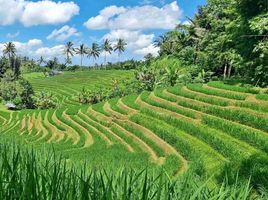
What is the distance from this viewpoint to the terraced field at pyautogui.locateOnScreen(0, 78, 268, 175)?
15466mm

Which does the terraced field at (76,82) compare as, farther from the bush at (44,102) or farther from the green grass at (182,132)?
the green grass at (182,132)

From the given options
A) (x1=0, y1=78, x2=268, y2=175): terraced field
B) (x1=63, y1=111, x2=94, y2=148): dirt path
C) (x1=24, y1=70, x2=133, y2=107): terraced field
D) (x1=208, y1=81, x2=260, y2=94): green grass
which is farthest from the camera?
(x1=24, y1=70, x2=133, y2=107): terraced field

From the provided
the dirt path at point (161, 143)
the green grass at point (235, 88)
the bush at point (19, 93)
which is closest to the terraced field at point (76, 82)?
the bush at point (19, 93)

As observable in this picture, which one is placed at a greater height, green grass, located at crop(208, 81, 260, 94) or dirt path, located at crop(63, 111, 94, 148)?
green grass, located at crop(208, 81, 260, 94)

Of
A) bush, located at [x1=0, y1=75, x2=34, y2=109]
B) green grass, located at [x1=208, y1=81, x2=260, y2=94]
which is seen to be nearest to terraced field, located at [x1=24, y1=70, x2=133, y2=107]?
bush, located at [x1=0, y1=75, x2=34, y2=109]

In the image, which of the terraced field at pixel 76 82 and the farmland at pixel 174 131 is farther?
the terraced field at pixel 76 82

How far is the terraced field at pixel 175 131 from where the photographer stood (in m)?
15.5

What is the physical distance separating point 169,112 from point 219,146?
866 cm

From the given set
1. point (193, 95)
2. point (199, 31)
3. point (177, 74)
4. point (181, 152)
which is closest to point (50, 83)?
point (199, 31)

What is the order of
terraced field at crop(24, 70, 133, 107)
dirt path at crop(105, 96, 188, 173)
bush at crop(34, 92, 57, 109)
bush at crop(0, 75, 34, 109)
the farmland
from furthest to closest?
terraced field at crop(24, 70, 133, 107) → bush at crop(0, 75, 34, 109) → bush at crop(34, 92, 57, 109) → dirt path at crop(105, 96, 188, 173) → the farmland

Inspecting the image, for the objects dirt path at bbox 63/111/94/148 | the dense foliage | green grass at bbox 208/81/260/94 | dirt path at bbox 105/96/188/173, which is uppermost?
the dense foliage

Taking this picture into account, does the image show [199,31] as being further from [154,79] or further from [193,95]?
[193,95]

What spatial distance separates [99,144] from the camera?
2391cm

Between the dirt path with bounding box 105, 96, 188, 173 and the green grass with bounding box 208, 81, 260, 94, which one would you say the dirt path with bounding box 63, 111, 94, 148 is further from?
the green grass with bounding box 208, 81, 260, 94
